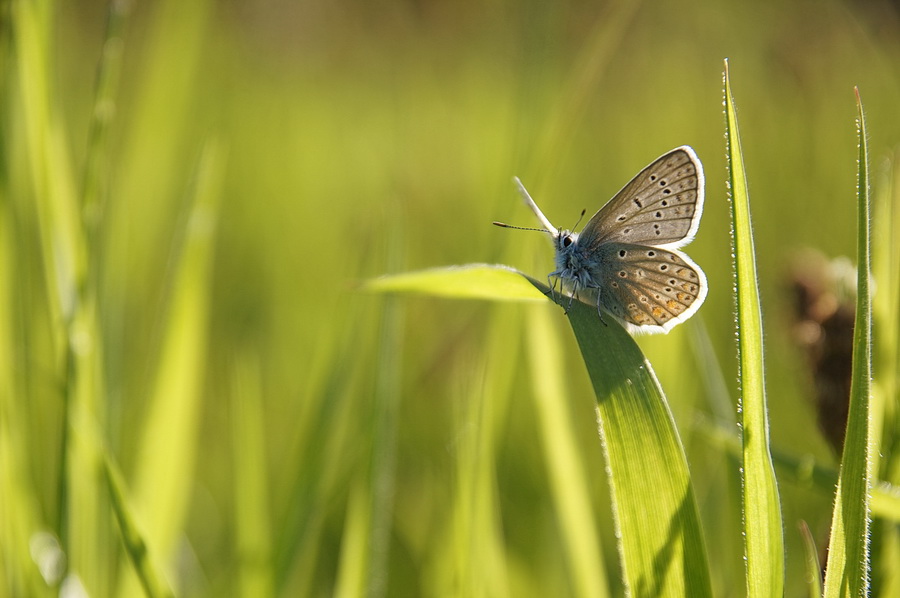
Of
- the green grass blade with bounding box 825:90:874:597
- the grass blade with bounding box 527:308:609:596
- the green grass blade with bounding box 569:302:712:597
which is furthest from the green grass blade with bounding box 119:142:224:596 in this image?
the green grass blade with bounding box 825:90:874:597

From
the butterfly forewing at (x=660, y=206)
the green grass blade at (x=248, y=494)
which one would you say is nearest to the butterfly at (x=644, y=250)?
the butterfly forewing at (x=660, y=206)

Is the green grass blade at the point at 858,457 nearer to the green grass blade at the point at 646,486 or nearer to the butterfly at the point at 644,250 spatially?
the green grass blade at the point at 646,486

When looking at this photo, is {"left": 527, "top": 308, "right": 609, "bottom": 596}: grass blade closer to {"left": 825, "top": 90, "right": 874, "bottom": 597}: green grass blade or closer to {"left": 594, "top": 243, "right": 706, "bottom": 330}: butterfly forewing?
{"left": 594, "top": 243, "right": 706, "bottom": 330}: butterfly forewing

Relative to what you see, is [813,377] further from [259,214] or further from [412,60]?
[412,60]

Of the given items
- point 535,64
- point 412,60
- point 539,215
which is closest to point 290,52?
point 412,60

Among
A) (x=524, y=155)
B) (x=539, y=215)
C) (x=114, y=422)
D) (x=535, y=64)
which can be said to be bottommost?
(x=114, y=422)

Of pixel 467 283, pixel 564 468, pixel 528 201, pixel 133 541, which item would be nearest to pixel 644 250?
pixel 528 201
